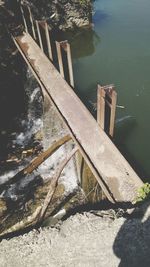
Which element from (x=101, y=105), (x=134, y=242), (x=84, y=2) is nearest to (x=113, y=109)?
(x=101, y=105)

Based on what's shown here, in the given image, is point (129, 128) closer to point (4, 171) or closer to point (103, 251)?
point (4, 171)

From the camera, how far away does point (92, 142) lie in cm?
484

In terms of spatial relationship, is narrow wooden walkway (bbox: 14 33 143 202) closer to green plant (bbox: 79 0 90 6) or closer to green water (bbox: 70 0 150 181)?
green water (bbox: 70 0 150 181)

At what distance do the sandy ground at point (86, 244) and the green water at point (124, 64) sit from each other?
2.99 meters

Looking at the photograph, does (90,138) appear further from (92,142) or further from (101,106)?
(101,106)

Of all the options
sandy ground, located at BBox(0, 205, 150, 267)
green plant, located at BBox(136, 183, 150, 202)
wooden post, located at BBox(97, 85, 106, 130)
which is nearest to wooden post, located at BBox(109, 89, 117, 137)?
wooden post, located at BBox(97, 85, 106, 130)

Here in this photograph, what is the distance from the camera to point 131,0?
13453 millimetres

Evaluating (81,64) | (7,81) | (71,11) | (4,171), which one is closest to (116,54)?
(81,64)

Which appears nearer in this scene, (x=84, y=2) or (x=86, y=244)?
(x=86, y=244)

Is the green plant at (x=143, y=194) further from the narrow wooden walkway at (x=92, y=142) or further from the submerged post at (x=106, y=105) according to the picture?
the submerged post at (x=106, y=105)

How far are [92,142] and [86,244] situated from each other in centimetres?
183

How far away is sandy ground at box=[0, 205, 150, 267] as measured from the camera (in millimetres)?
3273

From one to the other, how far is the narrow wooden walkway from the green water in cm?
124

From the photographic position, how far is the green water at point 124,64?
7.21 meters
